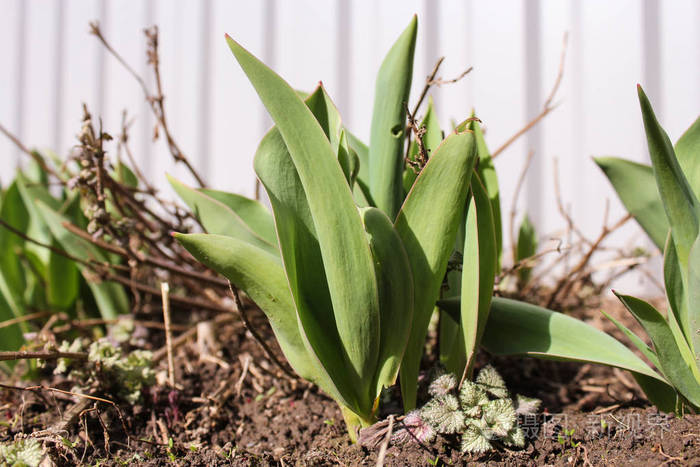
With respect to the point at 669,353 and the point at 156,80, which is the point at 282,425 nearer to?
the point at 669,353

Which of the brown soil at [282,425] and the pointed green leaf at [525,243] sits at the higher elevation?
the pointed green leaf at [525,243]

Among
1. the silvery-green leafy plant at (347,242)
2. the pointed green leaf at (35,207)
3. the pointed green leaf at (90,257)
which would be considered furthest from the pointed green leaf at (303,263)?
the pointed green leaf at (35,207)

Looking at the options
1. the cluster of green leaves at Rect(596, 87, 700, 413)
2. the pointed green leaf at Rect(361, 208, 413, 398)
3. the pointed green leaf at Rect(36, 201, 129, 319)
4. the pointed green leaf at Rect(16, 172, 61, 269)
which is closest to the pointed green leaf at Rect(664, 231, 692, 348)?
the cluster of green leaves at Rect(596, 87, 700, 413)

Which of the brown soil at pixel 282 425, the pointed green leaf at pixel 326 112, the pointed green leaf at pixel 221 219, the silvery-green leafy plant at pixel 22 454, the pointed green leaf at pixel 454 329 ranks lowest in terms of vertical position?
the brown soil at pixel 282 425

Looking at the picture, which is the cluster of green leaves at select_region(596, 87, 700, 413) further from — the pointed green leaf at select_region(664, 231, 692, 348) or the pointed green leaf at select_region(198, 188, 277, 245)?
the pointed green leaf at select_region(198, 188, 277, 245)

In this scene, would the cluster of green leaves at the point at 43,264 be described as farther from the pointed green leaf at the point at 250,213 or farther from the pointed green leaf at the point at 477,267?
the pointed green leaf at the point at 477,267

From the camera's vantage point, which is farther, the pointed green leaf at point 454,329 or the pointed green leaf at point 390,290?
the pointed green leaf at point 454,329
